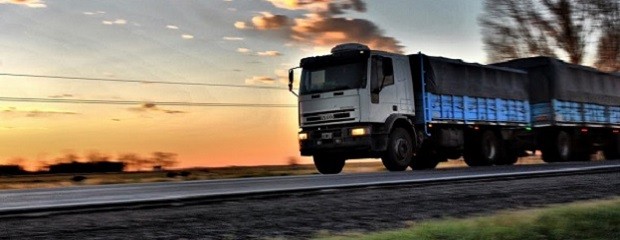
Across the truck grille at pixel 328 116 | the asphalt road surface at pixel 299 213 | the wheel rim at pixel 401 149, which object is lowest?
the asphalt road surface at pixel 299 213

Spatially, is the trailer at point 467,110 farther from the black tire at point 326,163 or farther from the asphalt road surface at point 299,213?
the asphalt road surface at point 299,213

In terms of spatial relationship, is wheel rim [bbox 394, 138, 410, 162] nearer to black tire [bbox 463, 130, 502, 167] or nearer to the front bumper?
the front bumper

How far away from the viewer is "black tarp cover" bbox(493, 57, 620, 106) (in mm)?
24641

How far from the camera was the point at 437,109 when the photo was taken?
19.5 meters

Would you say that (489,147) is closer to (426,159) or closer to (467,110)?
(467,110)

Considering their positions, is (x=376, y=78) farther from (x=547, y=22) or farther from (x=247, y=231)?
(x=547, y=22)

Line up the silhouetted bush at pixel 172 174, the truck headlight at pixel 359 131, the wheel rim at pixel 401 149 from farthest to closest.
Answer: the silhouetted bush at pixel 172 174 < the wheel rim at pixel 401 149 < the truck headlight at pixel 359 131

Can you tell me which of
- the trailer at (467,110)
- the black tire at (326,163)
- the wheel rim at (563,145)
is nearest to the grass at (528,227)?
the trailer at (467,110)

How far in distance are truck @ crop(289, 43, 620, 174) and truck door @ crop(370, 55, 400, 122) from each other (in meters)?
0.02

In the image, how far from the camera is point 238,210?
747cm

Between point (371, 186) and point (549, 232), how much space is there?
4300mm

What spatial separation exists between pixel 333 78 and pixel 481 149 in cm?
664

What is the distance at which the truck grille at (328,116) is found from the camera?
57.2 feet

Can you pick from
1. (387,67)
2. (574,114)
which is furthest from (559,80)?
(387,67)
